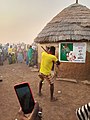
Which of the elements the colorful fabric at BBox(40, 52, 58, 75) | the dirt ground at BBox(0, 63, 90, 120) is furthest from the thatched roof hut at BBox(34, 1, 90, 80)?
the colorful fabric at BBox(40, 52, 58, 75)

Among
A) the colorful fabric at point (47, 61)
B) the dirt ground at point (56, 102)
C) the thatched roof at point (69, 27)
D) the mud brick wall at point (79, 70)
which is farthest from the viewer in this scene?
the mud brick wall at point (79, 70)

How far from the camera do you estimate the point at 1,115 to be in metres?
5.93

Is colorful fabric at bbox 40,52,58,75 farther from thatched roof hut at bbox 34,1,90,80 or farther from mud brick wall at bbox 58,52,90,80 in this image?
mud brick wall at bbox 58,52,90,80

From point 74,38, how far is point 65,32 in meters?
0.68

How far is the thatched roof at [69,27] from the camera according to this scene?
1035 cm

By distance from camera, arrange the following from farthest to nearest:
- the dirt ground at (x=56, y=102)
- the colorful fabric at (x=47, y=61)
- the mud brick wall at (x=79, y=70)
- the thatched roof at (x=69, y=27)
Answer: the mud brick wall at (x=79, y=70), the thatched roof at (x=69, y=27), the colorful fabric at (x=47, y=61), the dirt ground at (x=56, y=102)

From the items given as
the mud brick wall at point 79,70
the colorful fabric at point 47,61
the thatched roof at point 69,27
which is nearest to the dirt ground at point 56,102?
the mud brick wall at point 79,70

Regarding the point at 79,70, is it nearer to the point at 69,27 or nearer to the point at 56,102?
the point at 69,27

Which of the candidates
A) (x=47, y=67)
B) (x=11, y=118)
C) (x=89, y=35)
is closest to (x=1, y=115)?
(x=11, y=118)

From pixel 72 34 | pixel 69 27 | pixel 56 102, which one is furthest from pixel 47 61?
pixel 69 27

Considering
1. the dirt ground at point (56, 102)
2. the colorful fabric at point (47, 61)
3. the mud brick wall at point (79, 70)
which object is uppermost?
the colorful fabric at point (47, 61)

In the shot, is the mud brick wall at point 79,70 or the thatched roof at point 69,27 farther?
the mud brick wall at point 79,70

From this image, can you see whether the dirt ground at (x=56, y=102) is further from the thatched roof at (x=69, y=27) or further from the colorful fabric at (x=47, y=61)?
the thatched roof at (x=69, y=27)

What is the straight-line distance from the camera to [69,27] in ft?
35.4
